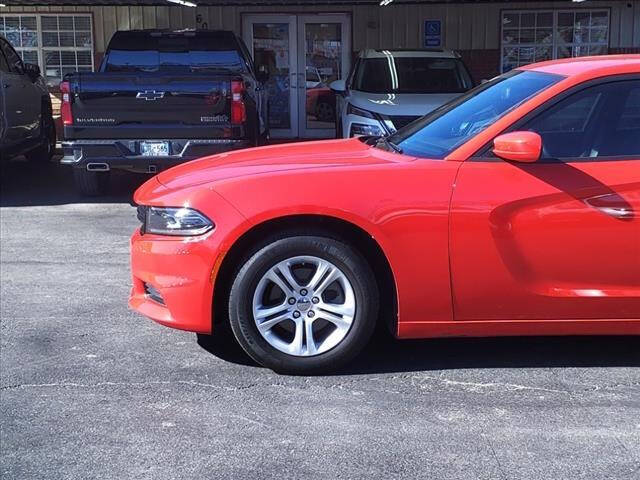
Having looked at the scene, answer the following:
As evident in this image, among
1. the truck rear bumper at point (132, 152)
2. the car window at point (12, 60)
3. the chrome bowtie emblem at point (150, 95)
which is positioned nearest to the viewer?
the chrome bowtie emblem at point (150, 95)

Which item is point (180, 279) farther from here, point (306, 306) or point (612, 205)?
point (612, 205)

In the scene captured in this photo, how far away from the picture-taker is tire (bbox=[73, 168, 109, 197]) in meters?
9.88

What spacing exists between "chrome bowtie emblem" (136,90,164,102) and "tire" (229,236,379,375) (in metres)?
4.87

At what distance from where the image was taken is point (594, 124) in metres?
4.40

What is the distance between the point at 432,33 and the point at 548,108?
11293mm

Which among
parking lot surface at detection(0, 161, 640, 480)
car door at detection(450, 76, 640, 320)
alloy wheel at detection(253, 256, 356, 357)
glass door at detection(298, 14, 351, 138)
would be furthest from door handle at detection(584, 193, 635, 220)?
glass door at detection(298, 14, 351, 138)

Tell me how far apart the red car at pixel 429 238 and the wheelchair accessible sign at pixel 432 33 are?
11.1 m

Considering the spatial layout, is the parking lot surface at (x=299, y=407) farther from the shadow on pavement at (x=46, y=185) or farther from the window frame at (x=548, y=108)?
the shadow on pavement at (x=46, y=185)

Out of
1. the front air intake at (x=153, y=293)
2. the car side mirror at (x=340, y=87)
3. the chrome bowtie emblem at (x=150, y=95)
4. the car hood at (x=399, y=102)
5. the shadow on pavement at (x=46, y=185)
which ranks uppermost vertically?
the car side mirror at (x=340, y=87)

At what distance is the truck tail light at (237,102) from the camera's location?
8.73 metres

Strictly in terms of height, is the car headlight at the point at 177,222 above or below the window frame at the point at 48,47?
below

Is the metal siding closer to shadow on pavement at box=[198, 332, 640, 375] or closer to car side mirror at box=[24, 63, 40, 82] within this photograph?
car side mirror at box=[24, 63, 40, 82]

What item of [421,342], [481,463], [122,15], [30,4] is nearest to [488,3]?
[122,15]

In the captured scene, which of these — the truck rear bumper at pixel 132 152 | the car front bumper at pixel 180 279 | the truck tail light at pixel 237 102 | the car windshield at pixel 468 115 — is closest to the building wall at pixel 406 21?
the truck tail light at pixel 237 102
